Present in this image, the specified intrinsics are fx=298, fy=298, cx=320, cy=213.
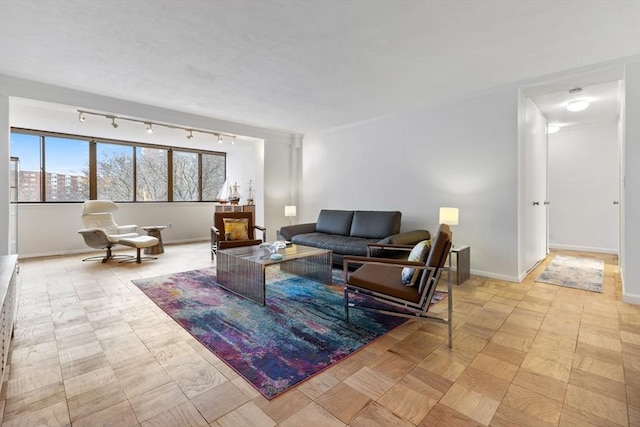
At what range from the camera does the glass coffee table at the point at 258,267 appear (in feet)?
10.2

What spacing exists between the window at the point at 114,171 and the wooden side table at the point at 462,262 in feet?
22.5

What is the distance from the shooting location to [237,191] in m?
7.79

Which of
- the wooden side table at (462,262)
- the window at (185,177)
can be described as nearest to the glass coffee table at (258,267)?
the wooden side table at (462,262)

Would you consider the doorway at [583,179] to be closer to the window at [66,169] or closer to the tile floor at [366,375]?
the tile floor at [366,375]

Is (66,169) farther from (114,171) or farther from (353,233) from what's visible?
(353,233)

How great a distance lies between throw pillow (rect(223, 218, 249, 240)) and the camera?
189 inches

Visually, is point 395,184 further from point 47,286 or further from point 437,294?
point 47,286

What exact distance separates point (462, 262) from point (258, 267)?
259 cm

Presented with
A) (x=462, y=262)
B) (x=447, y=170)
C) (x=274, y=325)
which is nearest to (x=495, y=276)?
(x=462, y=262)

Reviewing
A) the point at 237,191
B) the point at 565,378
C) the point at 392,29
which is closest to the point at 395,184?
the point at 392,29

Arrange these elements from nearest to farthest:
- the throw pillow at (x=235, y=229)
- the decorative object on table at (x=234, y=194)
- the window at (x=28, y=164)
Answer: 1. the throw pillow at (x=235, y=229)
2. the window at (x=28, y=164)
3. the decorative object on table at (x=234, y=194)

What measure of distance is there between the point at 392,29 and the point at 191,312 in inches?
124

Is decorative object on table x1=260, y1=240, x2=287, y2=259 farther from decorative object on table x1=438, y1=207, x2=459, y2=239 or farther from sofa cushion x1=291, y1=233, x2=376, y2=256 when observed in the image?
decorative object on table x1=438, y1=207, x2=459, y2=239

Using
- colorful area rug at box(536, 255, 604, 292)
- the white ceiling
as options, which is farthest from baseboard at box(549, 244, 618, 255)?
the white ceiling
